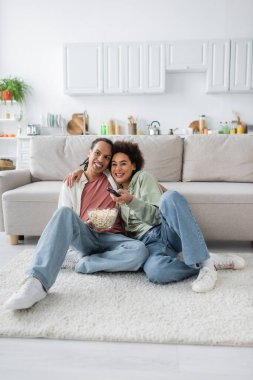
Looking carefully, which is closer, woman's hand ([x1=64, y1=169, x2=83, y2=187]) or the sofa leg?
woman's hand ([x1=64, y1=169, x2=83, y2=187])

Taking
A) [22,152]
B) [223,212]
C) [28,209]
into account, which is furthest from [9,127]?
[223,212]

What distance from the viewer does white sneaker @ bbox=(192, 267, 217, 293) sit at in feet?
6.17

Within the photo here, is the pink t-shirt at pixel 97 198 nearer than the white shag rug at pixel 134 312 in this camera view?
No

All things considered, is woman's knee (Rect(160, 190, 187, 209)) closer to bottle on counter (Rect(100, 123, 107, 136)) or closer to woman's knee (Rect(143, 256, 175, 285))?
woman's knee (Rect(143, 256, 175, 285))

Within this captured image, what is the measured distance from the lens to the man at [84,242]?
1704 millimetres

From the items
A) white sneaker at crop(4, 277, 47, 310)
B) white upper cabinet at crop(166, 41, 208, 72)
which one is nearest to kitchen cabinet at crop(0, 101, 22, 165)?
white upper cabinet at crop(166, 41, 208, 72)

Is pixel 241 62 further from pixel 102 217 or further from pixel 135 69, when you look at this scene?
pixel 102 217

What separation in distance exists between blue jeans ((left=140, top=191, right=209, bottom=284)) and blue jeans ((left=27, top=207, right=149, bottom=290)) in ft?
0.32

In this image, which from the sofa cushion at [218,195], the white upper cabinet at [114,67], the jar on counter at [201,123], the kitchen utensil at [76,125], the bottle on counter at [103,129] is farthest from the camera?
the kitchen utensil at [76,125]

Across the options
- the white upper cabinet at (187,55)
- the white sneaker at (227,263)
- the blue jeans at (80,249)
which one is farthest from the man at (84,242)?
the white upper cabinet at (187,55)

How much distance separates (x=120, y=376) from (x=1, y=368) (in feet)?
1.30

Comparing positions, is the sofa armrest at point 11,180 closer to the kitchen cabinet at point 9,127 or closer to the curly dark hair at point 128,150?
the curly dark hair at point 128,150

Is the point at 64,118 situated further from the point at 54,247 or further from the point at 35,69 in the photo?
the point at 54,247
